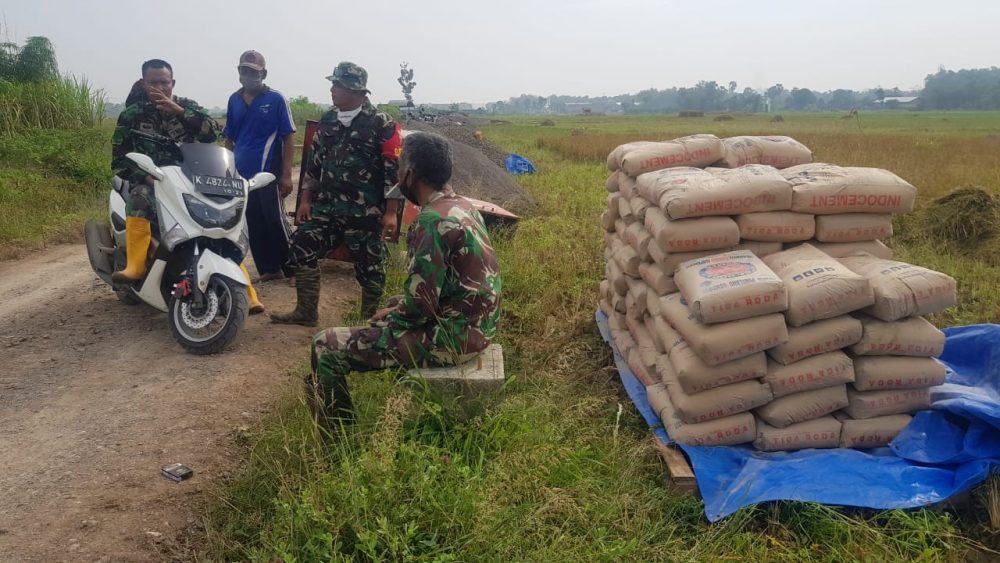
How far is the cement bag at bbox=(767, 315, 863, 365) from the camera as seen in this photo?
3.04 meters

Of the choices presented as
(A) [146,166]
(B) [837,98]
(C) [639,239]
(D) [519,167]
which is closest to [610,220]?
(C) [639,239]

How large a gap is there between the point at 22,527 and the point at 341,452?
3.69 ft

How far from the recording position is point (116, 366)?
150 inches

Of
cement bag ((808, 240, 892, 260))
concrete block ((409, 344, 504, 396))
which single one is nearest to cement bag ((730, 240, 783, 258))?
cement bag ((808, 240, 892, 260))

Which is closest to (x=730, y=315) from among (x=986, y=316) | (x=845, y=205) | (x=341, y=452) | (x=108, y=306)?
(x=845, y=205)

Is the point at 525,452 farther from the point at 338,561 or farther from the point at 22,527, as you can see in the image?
the point at 22,527

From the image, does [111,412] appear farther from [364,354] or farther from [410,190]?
[410,190]

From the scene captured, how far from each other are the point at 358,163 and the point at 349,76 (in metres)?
0.55

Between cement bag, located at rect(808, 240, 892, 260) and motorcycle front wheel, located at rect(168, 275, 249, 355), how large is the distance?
3314 millimetres

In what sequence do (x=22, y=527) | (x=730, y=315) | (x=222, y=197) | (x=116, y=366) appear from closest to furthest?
1. (x=22, y=527)
2. (x=730, y=315)
3. (x=116, y=366)
4. (x=222, y=197)

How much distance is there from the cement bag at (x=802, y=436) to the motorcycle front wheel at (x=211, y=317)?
2966mm

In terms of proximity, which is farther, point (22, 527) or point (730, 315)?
point (730, 315)

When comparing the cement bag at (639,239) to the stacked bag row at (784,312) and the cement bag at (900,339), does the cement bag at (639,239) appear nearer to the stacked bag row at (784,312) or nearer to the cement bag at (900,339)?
the stacked bag row at (784,312)

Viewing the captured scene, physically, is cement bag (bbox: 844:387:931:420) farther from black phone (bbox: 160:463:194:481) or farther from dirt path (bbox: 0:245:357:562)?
black phone (bbox: 160:463:194:481)
